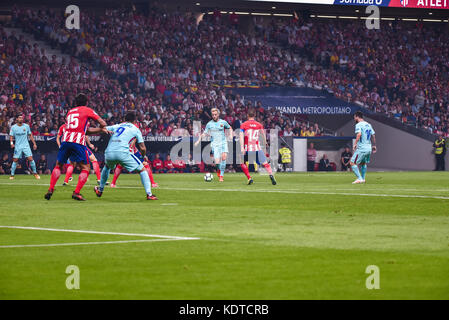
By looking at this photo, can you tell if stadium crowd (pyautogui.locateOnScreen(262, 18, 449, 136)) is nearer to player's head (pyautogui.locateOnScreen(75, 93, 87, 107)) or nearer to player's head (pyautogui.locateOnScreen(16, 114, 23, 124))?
player's head (pyautogui.locateOnScreen(16, 114, 23, 124))

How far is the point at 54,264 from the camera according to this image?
28.9ft

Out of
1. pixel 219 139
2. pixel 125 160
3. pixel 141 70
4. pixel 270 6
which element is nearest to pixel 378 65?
pixel 270 6

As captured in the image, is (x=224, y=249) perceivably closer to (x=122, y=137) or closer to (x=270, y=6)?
(x=122, y=137)

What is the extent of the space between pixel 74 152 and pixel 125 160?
1182 millimetres

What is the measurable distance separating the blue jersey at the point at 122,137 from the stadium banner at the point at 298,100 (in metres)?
29.6

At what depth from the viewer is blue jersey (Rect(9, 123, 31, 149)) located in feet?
105

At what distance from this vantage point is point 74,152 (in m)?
19.2

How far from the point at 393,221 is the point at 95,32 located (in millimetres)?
37089

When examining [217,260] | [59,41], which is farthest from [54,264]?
[59,41]

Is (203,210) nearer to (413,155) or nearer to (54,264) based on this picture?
(54,264)

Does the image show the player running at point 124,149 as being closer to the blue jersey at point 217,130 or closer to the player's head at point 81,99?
the player's head at point 81,99

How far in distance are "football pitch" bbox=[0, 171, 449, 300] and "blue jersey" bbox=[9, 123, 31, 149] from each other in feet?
45.7
